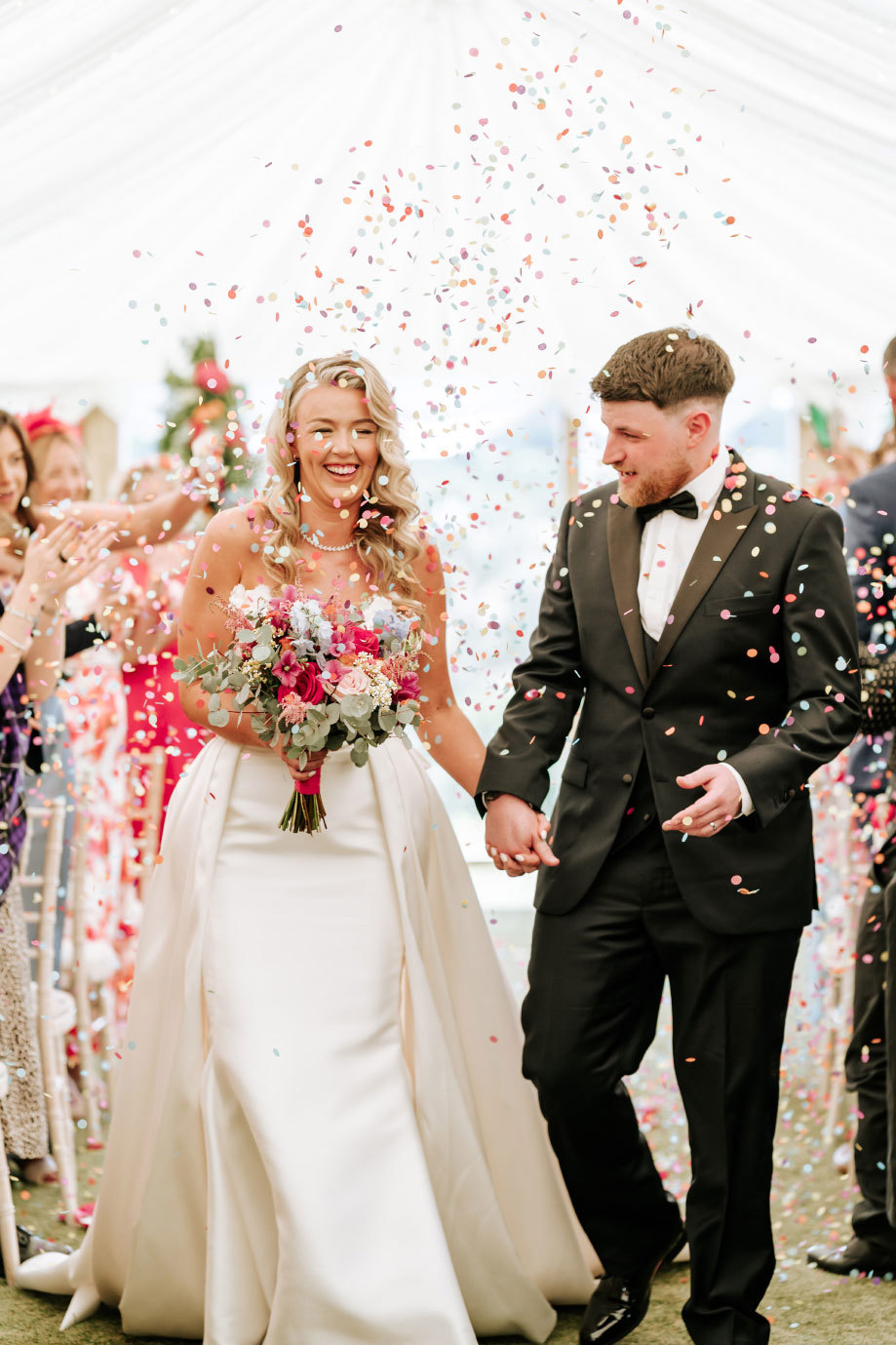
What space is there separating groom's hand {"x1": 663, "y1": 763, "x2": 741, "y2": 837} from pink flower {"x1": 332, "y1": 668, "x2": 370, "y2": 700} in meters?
0.67

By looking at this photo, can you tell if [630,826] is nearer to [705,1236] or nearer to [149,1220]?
[705,1236]

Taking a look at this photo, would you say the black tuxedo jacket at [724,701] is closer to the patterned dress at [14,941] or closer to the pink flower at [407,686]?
the pink flower at [407,686]

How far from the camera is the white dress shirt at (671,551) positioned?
9.33ft

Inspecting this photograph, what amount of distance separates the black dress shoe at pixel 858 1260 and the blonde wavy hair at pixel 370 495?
191cm

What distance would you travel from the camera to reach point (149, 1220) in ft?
9.83

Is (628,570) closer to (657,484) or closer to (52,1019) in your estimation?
(657,484)

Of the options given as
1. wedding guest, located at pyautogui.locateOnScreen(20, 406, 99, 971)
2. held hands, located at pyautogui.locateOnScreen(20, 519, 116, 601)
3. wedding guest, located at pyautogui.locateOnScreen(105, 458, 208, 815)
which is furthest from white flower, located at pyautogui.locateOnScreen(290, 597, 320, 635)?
wedding guest, located at pyautogui.locateOnScreen(105, 458, 208, 815)

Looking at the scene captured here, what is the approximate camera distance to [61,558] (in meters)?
3.67

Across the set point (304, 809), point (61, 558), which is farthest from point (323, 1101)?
point (61, 558)

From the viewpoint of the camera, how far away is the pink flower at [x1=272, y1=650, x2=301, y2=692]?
2.80 meters

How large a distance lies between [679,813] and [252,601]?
0.99 meters

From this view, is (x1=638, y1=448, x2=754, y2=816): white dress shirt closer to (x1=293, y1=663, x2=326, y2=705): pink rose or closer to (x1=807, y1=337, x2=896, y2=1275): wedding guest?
(x1=293, y1=663, x2=326, y2=705): pink rose

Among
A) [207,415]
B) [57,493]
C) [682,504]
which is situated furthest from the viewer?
[57,493]

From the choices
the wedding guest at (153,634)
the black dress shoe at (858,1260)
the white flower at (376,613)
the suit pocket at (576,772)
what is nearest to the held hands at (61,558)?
the wedding guest at (153,634)
